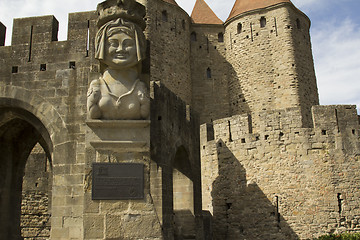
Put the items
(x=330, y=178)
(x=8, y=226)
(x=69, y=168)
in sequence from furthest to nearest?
(x=330, y=178) < (x=8, y=226) < (x=69, y=168)

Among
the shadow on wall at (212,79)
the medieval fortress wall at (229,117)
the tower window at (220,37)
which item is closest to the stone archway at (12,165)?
the medieval fortress wall at (229,117)

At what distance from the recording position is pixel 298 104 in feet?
76.6

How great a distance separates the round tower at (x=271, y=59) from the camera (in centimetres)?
2388

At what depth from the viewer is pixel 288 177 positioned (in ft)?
43.8

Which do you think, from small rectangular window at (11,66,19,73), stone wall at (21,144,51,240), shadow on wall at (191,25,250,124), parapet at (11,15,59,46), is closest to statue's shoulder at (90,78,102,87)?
parapet at (11,15,59,46)

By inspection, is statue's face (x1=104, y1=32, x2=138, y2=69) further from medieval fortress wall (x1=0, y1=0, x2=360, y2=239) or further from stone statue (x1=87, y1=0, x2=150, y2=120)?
medieval fortress wall (x1=0, y1=0, x2=360, y2=239)

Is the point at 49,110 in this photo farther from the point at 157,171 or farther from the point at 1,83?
the point at 157,171

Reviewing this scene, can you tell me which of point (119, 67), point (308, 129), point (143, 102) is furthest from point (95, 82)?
point (308, 129)

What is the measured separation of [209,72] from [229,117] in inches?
484

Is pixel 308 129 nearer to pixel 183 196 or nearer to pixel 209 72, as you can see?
pixel 183 196

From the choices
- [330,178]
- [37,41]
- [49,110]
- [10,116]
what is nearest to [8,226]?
[10,116]

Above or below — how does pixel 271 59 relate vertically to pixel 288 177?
above

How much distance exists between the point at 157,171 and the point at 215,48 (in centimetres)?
1860

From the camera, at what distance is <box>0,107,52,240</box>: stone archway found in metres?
9.11
